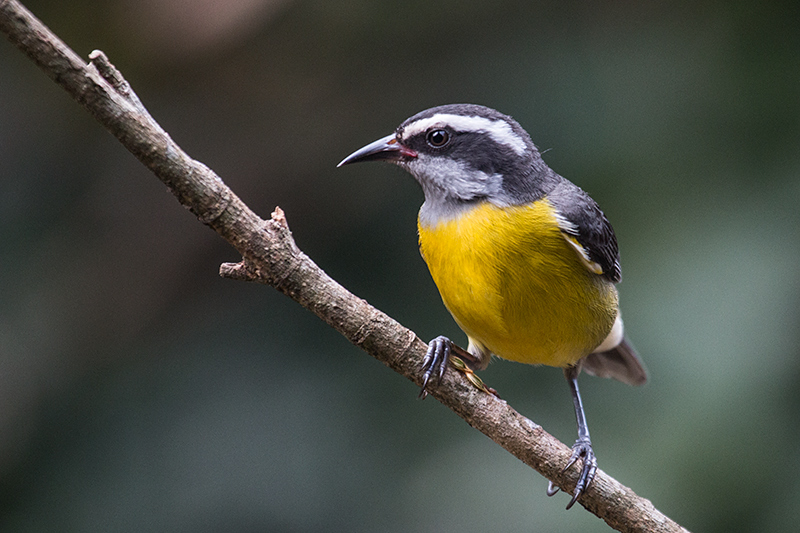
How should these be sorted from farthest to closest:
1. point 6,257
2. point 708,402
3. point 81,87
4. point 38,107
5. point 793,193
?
point 38,107, point 6,257, point 793,193, point 708,402, point 81,87

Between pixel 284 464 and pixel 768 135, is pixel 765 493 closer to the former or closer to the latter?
pixel 768 135

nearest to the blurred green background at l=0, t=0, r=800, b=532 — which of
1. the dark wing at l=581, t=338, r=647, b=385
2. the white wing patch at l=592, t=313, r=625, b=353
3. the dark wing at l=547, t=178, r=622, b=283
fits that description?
the dark wing at l=581, t=338, r=647, b=385

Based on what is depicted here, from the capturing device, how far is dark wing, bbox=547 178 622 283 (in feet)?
11.7

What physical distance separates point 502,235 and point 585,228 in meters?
0.47

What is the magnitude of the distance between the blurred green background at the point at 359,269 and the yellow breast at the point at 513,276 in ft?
4.23

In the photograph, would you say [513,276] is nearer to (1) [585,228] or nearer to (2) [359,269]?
(1) [585,228]

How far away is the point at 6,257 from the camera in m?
5.53

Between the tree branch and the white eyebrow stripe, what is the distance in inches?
45.4

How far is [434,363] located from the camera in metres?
2.96

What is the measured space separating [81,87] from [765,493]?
433cm

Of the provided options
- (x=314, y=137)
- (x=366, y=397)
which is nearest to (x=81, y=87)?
(x=366, y=397)

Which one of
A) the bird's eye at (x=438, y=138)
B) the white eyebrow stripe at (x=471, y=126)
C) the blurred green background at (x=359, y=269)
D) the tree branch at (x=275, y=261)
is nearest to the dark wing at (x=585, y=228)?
the white eyebrow stripe at (x=471, y=126)

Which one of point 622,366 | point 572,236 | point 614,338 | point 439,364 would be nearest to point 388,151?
point 572,236

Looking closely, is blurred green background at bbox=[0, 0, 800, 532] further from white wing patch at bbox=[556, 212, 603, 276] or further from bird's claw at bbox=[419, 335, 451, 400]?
bird's claw at bbox=[419, 335, 451, 400]
